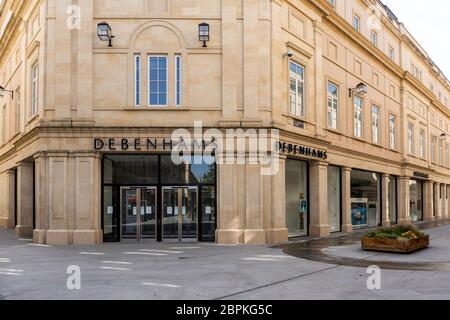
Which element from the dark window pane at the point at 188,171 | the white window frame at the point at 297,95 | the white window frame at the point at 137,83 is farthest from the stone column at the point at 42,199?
the white window frame at the point at 297,95

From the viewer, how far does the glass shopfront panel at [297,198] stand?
67.7 feet

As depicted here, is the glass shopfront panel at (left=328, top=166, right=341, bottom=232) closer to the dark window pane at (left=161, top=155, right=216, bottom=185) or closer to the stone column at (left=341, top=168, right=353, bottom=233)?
the stone column at (left=341, top=168, right=353, bottom=233)

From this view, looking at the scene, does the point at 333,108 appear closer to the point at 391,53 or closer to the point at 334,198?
the point at 334,198

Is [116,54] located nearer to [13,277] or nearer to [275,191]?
[275,191]

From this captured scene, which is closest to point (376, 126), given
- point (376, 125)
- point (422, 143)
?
point (376, 125)

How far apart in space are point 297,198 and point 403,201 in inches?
563

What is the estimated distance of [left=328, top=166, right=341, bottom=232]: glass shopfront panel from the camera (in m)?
23.6

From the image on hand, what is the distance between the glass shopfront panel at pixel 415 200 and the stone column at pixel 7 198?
27.5 metres

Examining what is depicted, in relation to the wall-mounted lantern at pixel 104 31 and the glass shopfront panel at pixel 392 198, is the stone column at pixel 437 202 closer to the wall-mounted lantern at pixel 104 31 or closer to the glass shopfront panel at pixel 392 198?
the glass shopfront panel at pixel 392 198

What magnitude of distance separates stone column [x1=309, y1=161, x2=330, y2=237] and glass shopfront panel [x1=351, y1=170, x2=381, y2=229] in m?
4.89

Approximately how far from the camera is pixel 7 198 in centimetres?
2892

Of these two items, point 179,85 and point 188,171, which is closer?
point 179,85

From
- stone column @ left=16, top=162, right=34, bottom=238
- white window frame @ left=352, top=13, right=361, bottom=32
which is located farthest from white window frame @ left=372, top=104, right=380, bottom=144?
stone column @ left=16, top=162, right=34, bottom=238
